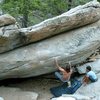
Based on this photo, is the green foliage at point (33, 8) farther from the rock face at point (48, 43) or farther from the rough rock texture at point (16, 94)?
the rough rock texture at point (16, 94)

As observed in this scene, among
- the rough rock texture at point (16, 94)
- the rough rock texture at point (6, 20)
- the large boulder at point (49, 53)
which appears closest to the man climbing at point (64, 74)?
the large boulder at point (49, 53)

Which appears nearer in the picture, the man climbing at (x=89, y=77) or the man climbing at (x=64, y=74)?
the man climbing at (x=64, y=74)

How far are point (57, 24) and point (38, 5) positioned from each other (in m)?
7.31

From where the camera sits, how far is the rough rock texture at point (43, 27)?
12.6 m

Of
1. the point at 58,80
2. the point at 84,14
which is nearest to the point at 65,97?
the point at 58,80

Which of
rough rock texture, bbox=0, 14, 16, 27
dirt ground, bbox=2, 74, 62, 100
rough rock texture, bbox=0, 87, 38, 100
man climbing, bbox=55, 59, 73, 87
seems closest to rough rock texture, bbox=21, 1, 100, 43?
rough rock texture, bbox=0, 14, 16, 27

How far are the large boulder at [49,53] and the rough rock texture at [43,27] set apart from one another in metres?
0.28

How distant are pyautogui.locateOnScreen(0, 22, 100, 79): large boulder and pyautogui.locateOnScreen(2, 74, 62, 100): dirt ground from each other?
87cm

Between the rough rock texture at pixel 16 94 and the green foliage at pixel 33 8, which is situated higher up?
the green foliage at pixel 33 8

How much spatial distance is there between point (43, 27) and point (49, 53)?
1184 millimetres

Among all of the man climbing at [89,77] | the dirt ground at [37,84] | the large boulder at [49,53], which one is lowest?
the dirt ground at [37,84]

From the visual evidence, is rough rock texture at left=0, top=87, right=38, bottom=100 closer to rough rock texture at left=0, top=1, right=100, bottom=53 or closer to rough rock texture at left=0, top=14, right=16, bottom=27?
rough rock texture at left=0, top=1, right=100, bottom=53

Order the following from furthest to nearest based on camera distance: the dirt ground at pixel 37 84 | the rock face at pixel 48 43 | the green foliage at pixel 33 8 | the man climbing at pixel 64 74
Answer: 1. the green foliage at pixel 33 8
2. the dirt ground at pixel 37 84
3. the man climbing at pixel 64 74
4. the rock face at pixel 48 43

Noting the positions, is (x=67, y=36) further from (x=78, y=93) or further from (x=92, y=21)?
(x=78, y=93)
